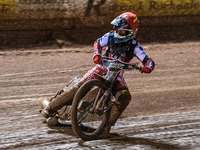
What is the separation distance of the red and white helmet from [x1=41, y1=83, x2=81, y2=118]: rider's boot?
764mm

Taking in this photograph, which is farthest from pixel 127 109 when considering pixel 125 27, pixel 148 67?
pixel 125 27

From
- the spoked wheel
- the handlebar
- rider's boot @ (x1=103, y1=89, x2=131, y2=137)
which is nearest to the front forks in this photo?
the spoked wheel

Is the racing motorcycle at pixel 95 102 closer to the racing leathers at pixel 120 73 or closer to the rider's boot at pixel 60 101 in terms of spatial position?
the racing leathers at pixel 120 73

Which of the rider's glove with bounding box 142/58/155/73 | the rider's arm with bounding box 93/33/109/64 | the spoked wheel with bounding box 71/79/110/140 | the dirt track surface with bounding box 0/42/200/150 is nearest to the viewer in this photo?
the spoked wheel with bounding box 71/79/110/140

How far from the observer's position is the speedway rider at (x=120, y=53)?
3.95 meters

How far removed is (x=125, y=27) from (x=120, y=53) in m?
0.30

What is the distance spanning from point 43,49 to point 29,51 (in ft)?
1.73

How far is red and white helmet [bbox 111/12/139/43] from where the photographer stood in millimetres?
3945

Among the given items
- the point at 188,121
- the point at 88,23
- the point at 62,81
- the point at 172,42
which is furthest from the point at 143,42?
the point at 188,121

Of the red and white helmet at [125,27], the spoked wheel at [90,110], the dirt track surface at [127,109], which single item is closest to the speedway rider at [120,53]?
the red and white helmet at [125,27]

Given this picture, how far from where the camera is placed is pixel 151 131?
14.4 feet

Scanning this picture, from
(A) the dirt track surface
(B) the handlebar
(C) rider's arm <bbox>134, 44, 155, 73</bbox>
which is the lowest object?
(A) the dirt track surface

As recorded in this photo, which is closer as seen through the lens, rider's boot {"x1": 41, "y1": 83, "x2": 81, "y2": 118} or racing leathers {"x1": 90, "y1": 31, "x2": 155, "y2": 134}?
racing leathers {"x1": 90, "y1": 31, "x2": 155, "y2": 134}

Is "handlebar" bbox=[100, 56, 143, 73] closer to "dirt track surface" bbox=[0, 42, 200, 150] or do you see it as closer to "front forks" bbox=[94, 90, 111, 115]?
"front forks" bbox=[94, 90, 111, 115]
